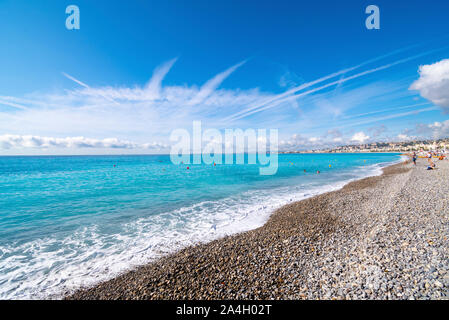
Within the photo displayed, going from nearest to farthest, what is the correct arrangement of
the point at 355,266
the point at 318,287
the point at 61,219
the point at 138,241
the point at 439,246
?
the point at 318,287, the point at 355,266, the point at 439,246, the point at 138,241, the point at 61,219

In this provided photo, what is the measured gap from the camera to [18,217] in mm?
13836

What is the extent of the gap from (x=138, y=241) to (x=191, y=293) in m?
5.91

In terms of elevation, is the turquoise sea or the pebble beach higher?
the pebble beach

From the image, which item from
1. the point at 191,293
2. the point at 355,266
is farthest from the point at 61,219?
the point at 355,266

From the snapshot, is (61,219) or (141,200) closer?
(61,219)

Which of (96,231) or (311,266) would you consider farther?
(96,231)

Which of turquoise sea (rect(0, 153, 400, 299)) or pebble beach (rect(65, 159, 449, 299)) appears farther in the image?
turquoise sea (rect(0, 153, 400, 299))

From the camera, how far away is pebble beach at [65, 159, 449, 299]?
4832 millimetres

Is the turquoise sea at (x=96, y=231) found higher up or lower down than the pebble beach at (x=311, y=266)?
lower down

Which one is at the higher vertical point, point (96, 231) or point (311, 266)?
point (311, 266)

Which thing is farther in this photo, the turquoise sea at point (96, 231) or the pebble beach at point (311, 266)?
the turquoise sea at point (96, 231)

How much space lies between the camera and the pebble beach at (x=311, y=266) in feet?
15.9

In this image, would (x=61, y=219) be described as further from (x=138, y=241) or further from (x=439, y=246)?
(x=439, y=246)

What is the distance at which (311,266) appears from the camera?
602cm
